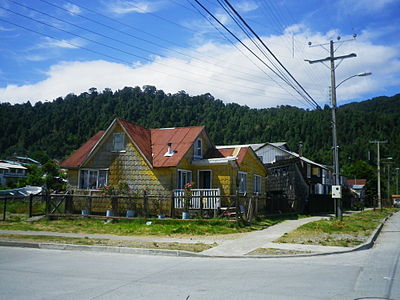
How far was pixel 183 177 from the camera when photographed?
24609 mm

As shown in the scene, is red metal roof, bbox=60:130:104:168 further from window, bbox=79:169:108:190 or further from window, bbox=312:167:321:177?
window, bbox=312:167:321:177

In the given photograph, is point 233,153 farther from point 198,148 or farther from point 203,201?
point 203,201

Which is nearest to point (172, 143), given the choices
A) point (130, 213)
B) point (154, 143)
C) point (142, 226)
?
point (154, 143)

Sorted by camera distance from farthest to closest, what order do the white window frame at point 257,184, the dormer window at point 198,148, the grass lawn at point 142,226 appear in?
the white window frame at point 257,184 < the dormer window at point 198,148 < the grass lawn at point 142,226

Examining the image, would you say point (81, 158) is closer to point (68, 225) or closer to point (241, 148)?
point (68, 225)

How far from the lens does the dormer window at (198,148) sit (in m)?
26.0

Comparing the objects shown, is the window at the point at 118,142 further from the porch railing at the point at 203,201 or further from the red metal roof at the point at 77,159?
the porch railing at the point at 203,201

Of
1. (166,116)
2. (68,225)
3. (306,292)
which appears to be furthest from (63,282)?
(166,116)

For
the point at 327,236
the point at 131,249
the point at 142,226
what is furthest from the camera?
the point at 142,226

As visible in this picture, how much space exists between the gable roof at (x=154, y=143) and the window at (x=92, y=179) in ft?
2.57

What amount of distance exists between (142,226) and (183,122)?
7092 centimetres

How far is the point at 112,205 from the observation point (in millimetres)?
23812

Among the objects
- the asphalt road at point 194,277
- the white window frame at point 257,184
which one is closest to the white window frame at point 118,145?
the white window frame at point 257,184

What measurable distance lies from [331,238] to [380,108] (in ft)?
482
